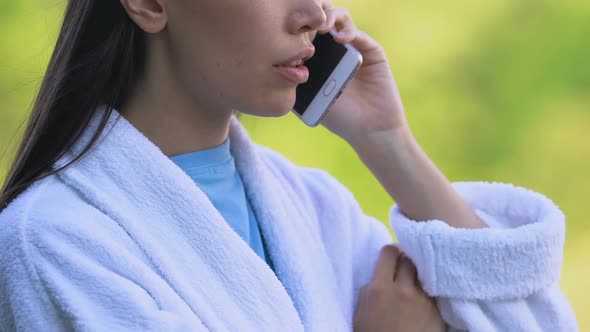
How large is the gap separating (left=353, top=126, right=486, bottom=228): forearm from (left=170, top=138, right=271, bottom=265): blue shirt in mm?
197

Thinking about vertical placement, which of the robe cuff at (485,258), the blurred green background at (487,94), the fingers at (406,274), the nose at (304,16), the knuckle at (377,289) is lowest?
the blurred green background at (487,94)

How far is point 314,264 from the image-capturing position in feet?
3.67

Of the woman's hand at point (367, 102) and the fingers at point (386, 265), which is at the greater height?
the woman's hand at point (367, 102)

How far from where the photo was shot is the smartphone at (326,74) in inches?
45.0

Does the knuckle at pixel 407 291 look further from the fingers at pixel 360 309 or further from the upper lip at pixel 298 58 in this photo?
the upper lip at pixel 298 58

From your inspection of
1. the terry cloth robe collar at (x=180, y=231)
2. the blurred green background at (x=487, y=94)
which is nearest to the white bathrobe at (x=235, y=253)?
the terry cloth robe collar at (x=180, y=231)

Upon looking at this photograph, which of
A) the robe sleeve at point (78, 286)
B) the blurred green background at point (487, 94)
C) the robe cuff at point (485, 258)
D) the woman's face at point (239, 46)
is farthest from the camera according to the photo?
the blurred green background at point (487, 94)

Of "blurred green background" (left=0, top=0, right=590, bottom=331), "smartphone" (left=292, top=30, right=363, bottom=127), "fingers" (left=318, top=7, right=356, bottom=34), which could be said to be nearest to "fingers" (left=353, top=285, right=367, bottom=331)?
"smartphone" (left=292, top=30, right=363, bottom=127)

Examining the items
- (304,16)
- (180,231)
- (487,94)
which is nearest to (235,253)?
(180,231)

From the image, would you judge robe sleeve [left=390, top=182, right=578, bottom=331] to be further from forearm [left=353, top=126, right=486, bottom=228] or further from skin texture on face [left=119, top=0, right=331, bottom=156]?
skin texture on face [left=119, top=0, right=331, bottom=156]

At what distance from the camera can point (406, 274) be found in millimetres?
1179

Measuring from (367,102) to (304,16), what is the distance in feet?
0.82

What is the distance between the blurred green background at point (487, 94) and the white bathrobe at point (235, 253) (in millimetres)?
1565

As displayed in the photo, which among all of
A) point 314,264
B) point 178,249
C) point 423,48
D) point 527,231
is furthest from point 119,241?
point 423,48
